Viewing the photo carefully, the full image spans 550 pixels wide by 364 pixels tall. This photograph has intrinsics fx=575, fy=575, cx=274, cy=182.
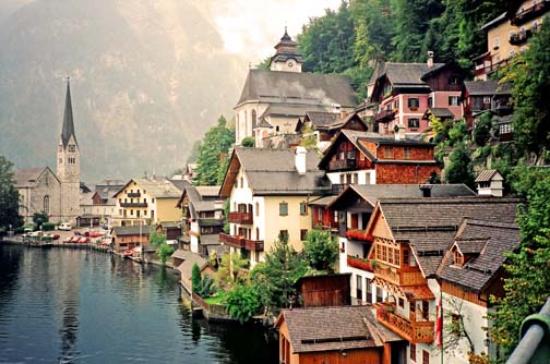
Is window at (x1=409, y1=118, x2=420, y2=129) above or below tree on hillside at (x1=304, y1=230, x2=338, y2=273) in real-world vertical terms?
above

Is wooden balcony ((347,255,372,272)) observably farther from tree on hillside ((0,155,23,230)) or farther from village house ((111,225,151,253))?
tree on hillside ((0,155,23,230))

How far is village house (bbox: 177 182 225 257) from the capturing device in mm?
67312

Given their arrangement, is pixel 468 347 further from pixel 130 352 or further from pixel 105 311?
pixel 105 311

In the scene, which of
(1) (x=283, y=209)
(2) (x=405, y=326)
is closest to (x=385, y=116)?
(1) (x=283, y=209)

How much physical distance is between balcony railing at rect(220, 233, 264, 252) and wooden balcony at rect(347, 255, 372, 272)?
12.4 m

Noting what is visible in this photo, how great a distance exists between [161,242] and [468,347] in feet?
211

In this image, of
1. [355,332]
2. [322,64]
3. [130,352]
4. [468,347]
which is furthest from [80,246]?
[468,347]

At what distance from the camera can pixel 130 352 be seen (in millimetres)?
36406

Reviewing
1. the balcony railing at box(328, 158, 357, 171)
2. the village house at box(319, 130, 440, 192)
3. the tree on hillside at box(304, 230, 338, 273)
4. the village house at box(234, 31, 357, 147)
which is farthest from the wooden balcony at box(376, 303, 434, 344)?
the village house at box(234, 31, 357, 147)

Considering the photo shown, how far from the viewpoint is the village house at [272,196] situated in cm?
4738

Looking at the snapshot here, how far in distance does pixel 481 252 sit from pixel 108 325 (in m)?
30.6

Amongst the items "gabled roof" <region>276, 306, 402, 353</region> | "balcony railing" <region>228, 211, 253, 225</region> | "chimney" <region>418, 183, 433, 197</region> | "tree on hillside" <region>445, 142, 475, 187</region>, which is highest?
"tree on hillside" <region>445, 142, 475, 187</region>

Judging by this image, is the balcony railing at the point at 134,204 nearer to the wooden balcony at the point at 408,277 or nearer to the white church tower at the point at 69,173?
the white church tower at the point at 69,173

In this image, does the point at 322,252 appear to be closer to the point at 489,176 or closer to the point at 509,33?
the point at 489,176
